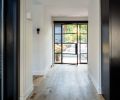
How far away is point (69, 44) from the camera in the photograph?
11656 mm

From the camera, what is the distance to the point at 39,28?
7.57 meters

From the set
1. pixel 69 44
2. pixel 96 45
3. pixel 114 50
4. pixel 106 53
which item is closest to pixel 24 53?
pixel 106 53

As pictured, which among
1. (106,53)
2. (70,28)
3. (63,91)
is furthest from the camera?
(70,28)

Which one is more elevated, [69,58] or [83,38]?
[83,38]

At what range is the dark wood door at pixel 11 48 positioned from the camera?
129 inches

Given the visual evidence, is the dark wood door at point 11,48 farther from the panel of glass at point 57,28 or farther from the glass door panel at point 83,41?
the glass door panel at point 83,41

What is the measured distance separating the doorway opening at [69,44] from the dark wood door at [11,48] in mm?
7619

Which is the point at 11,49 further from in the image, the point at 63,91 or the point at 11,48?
the point at 63,91

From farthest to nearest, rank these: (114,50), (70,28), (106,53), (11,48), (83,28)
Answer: (70,28), (83,28), (106,53), (114,50), (11,48)

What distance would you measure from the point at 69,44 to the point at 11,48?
26.9 feet

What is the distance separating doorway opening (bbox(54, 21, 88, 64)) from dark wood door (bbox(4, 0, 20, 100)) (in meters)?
7.62

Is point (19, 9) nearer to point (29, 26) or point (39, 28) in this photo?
point (29, 26)

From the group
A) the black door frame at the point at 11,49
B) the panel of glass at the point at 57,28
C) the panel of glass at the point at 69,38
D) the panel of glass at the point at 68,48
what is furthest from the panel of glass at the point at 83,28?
the black door frame at the point at 11,49

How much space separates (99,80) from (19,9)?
2.46 meters
